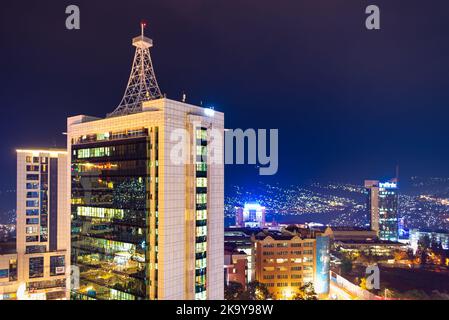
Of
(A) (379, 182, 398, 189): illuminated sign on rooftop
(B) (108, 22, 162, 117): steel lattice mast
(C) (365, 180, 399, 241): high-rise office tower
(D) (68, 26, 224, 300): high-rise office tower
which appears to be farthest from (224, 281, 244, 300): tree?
→ (A) (379, 182, 398, 189): illuminated sign on rooftop

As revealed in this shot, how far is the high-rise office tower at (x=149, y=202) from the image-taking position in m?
18.2

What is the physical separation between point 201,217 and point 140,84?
28.6 feet

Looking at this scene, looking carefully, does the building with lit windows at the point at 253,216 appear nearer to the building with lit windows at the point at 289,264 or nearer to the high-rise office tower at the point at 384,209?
the high-rise office tower at the point at 384,209

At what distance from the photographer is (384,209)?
276ft

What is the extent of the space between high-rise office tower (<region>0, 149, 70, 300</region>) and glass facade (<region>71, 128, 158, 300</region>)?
11837 millimetres

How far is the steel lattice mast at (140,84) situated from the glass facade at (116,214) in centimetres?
189

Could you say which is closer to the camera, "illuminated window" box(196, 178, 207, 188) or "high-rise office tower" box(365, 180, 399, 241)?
"illuminated window" box(196, 178, 207, 188)

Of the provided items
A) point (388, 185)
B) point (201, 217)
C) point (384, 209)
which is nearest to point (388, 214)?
point (384, 209)

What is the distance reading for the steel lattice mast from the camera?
2081cm

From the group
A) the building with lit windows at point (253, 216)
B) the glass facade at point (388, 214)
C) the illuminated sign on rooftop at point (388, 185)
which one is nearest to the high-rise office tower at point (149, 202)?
the building with lit windows at point (253, 216)

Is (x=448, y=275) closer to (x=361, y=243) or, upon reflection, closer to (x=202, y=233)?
(x=361, y=243)

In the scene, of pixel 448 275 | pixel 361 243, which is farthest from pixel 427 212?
pixel 448 275

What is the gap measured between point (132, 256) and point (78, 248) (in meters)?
5.35

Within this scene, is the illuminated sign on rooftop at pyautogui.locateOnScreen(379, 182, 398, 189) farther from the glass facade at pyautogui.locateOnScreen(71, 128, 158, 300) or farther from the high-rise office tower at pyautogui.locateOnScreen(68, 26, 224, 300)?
the glass facade at pyautogui.locateOnScreen(71, 128, 158, 300)
